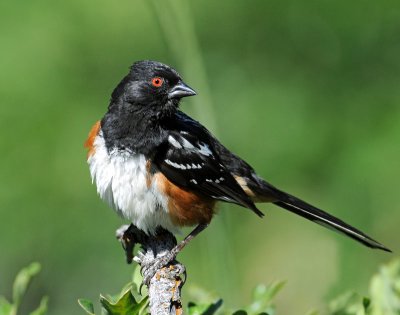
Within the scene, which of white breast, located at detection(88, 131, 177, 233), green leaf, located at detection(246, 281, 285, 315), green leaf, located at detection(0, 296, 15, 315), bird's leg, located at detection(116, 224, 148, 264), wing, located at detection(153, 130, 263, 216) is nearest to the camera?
green leaf, located at detection(0, 296, 15, 315)

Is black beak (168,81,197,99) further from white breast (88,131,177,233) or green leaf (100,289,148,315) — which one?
green leaf (100,289,148,315)

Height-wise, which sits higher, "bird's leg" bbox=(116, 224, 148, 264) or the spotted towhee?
the spotted towhee

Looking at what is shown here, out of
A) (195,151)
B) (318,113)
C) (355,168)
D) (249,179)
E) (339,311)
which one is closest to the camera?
(339,311)

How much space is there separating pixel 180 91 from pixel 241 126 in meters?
2.74

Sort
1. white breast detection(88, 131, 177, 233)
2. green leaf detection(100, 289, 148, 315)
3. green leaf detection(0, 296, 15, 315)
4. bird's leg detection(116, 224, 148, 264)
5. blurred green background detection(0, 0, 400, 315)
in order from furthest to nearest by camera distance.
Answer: blurred green background detection(0, 0, 400, 315)
white breast detection(88, 131, 177, 233)
bird's leg detection(116, 224, 148, 264)
green leaf detection(0, 296, 15, 315)
green leaf detection(100, 289, 148, 315)

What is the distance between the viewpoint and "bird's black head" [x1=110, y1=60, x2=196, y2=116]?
14.3 feet

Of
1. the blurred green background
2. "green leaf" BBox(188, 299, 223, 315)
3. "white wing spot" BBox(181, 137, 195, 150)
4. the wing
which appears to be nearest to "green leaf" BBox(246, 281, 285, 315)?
"green leaf" BBox(188, 299, 223, 315)

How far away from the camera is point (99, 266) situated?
607 cm

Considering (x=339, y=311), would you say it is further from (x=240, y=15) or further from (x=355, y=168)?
(x=240, y=15)

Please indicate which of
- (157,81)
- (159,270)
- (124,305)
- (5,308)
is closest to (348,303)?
(159,270)

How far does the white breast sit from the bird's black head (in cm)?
31

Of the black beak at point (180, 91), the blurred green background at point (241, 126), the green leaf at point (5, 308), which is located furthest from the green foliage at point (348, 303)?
the blurred green background at point (241, 126)

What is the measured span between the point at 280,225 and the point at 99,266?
1.41 m

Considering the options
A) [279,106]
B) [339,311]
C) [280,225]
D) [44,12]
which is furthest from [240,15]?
[339,311]
